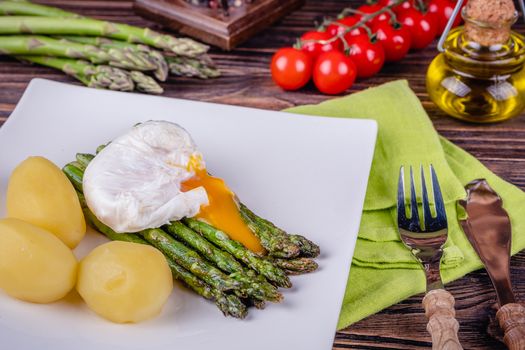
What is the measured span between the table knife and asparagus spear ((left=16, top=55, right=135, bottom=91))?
1.76m

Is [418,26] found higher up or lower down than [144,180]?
lower down

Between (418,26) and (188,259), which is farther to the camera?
(418,26)

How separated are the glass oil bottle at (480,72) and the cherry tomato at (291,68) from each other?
0.61 meters

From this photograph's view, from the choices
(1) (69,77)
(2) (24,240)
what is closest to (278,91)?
(1) (69,77)

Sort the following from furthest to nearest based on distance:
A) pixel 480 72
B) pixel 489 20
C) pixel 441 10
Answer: pixel 441 10 → pixel 480 72 → pixel 489 20

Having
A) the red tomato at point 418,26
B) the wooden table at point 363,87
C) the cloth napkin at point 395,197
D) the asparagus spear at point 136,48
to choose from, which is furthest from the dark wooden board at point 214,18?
the cloth napkin at point 395,197

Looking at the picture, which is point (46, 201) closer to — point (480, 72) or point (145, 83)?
point (145, 83)

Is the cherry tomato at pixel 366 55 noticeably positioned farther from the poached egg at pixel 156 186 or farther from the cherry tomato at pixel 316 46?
the poached egg at pixel 156 186

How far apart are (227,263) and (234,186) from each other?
50 centimetres

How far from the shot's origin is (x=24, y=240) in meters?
2.11

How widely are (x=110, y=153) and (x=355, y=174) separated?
35.7 inches

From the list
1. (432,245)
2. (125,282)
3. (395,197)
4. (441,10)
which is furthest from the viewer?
(441,10)

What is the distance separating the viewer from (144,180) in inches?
96.8

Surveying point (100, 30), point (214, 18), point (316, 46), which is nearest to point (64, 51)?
point (100, 30)
